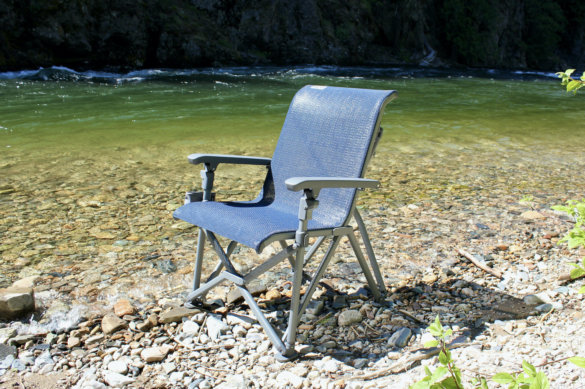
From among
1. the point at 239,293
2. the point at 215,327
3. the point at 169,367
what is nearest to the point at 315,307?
the point at 239,293

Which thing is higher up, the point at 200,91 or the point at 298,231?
the point at 298,231

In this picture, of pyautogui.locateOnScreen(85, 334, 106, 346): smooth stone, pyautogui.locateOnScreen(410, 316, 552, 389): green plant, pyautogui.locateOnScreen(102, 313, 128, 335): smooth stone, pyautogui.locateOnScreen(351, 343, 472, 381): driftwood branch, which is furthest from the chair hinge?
pyautogui.locateOnScreen(410, 316, 552, 389): green plant

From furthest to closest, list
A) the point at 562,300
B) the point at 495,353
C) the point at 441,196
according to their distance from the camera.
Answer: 1. the point at 441,196
2. the point at 562,300
3. the point at 495,353

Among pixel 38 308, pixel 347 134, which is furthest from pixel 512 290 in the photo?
pixel 38 308

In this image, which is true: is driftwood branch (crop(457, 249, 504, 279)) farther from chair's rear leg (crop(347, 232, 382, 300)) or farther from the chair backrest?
the chair backrest

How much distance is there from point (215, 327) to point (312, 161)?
1063mm

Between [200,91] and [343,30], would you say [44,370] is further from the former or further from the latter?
[343,30]

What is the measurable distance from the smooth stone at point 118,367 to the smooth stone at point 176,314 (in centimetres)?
40

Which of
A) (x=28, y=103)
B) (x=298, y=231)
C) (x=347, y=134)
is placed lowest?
(x=28, y=103)

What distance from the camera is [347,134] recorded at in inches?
120

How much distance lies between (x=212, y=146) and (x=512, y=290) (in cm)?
571

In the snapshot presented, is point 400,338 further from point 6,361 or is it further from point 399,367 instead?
point 6,361

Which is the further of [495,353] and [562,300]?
[562,300]

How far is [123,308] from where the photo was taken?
9.82 ft
